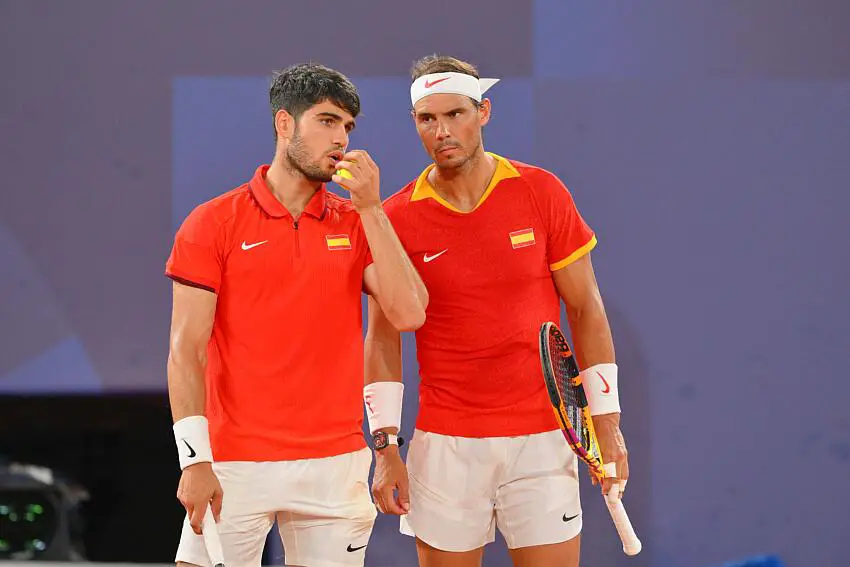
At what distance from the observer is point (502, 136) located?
475 cm

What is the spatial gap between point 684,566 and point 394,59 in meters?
2.63

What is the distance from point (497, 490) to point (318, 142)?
1263 mm

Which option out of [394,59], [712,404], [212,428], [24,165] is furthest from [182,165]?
[712,404]

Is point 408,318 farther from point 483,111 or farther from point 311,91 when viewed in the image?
point 483,111

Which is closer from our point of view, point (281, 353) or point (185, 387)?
point (185, 387)

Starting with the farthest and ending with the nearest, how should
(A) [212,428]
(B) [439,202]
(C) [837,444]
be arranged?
(C) [837,444], (B) [439,202], (A) [212,428]

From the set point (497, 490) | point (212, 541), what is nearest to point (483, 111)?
point (497, 490)

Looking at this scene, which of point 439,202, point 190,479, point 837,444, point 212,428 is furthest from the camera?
point 837,444

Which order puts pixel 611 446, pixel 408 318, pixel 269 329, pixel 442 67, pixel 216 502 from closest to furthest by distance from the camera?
pixel 216 502 → pixel 269 329 → pixel 408 318 → pixel 611 446 → pixel 442 67

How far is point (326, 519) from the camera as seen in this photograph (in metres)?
3.15

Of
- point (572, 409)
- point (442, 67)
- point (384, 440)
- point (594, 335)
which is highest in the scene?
point (442, 67)

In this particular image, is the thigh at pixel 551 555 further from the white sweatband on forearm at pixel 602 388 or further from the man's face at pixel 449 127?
the man's face at pixel 449 127

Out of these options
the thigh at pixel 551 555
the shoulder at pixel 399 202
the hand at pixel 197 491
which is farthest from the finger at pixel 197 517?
the shoulder at pixel 399 202

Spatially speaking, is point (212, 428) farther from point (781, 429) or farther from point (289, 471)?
point (781, 429)
